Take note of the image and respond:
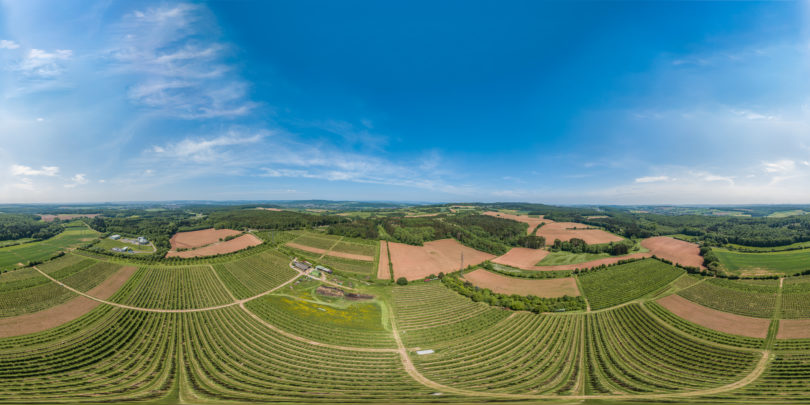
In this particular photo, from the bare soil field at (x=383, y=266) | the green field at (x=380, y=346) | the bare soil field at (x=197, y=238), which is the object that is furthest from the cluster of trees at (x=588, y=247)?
the bare soil field at (x=197, y=238)

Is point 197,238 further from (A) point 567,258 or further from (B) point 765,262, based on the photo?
(B) point 765,262

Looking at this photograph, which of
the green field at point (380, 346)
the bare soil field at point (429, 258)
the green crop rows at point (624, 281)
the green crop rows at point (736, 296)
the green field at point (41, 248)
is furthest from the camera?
the bare soil field at point (429, 258)

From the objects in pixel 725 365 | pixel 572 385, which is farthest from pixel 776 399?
pixel 572 385

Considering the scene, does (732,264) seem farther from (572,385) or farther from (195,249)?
(195,249)

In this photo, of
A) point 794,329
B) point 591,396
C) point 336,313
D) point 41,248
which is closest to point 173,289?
point 336,313

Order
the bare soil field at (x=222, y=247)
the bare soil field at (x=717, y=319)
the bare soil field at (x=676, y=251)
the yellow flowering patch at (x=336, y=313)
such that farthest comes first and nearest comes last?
the bare soil field at (x=222, y=247), the bare soil field at (x=676, y=251), the yellow flowering patch at (x=336, y=313), the bare soil field at (x=717, y=319)

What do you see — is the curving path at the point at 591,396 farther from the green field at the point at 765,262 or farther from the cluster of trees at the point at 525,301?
the green field at the point at 765,262

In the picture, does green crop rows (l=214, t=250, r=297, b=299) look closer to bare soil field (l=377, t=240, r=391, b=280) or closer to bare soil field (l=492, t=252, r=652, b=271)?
bare soil field (l=377, t=240, r=391, b=280)
